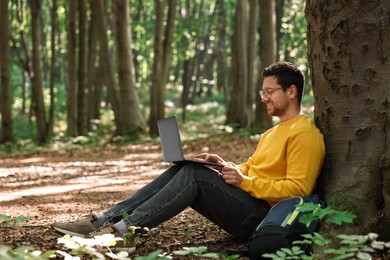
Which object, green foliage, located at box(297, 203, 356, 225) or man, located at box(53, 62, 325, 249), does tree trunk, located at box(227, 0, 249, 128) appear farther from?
green foliage, located at box(297, 203, 356, 225)

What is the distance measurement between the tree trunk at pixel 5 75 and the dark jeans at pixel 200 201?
13218 mm

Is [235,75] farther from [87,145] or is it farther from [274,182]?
[274,182]

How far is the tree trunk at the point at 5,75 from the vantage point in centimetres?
1664

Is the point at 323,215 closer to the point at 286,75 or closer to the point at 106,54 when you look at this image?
the point at 286,75

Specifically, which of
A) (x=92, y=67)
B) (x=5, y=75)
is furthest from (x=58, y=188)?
(x=92, y=67)

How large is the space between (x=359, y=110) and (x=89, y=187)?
5471mm

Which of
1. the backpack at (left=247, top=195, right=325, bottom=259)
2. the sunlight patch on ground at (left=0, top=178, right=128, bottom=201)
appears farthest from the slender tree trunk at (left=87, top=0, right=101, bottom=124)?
the backpack at (left=247, top=195, right=325, bottom=259)

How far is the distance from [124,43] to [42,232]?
12.1 metres

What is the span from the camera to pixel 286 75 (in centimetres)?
455

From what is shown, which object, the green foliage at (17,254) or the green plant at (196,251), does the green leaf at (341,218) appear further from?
the green foliage at (17,254)

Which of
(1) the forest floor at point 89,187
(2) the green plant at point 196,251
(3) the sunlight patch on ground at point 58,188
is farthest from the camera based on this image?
(3) the sunlight patch on ground at point 58,188

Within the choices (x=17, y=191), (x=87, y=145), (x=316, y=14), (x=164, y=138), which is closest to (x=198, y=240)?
(x=164, y=138)

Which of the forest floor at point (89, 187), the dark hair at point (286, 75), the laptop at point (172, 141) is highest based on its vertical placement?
the dark hair at point (286, 75)

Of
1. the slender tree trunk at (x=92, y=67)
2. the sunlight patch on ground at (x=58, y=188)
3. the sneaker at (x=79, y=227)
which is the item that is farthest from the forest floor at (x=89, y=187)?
the slender tree trunk at (x=92, y=67)
